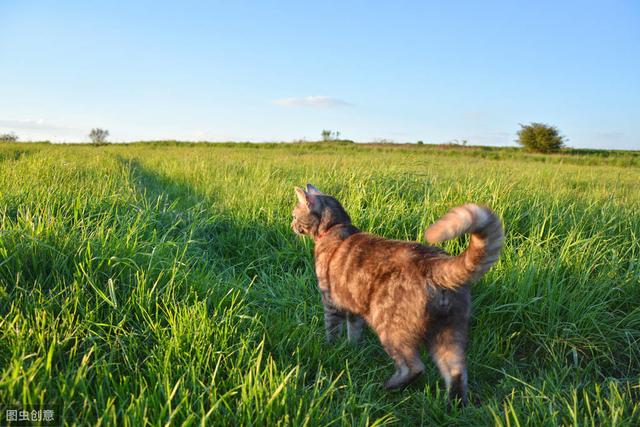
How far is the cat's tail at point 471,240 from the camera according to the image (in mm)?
1949

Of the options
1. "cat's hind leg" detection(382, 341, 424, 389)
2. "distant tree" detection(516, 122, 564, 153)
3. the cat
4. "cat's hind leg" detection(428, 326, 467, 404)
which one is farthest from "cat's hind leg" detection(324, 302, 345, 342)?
"distant tree" detection(516, 122, 564, 153)

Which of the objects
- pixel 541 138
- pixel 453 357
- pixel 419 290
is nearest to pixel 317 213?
pixel 419 290

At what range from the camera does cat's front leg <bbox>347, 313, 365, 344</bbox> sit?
2.91m

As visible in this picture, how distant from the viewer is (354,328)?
296cm

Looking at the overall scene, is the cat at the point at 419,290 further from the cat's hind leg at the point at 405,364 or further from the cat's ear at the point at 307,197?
the cat's ear at the point at 307,197

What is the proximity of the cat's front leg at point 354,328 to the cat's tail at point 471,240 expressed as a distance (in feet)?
2.76

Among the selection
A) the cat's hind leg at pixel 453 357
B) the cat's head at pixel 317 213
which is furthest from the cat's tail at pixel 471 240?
the cat's head at pixel 317 213

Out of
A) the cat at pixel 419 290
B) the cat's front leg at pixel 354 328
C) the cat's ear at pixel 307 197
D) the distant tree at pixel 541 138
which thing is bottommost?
the cat's front leg at pixel 354 328

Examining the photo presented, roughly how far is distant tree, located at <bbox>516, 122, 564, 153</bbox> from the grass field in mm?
31463

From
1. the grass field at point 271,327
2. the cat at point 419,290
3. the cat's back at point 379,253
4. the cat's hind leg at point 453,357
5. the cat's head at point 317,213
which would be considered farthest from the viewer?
the cat's head at point 317,213

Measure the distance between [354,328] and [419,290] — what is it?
0.82 m

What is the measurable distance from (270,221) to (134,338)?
2.46 m

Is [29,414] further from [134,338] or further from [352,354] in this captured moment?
[352,354]

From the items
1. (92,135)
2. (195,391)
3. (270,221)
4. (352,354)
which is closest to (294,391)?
(195,391)
